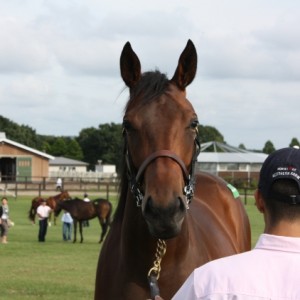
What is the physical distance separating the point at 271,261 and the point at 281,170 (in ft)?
0.96

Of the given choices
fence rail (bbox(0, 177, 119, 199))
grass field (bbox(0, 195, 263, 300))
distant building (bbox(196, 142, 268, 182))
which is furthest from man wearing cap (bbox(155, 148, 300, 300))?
distant building (bbox(196, 142, 268, 182))

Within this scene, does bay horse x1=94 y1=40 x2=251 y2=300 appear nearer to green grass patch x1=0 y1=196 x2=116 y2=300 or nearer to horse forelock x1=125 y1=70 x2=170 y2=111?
horse forelock x1=125 y1=70 x2=170 y2=111

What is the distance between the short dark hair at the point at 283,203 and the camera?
2502 mm

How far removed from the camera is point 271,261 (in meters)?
2.44

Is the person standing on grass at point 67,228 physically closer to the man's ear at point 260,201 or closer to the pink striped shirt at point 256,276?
the man's ear at point 260,201

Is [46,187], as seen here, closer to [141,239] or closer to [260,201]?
[141,239]

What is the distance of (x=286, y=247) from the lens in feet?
8.07

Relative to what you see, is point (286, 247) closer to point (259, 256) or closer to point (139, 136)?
point (259, 256)

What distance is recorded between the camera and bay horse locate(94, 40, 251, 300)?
13.6ft

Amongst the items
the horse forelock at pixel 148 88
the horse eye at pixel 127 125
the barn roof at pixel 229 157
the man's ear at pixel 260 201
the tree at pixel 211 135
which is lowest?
the man's ear at pixel 260 201

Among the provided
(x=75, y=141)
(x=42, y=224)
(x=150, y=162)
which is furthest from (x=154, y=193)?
(x=75, y=141)

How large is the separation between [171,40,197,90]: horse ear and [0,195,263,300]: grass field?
29.4 feet

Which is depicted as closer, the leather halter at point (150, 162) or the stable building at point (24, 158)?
the leather halter at point (150, 162)

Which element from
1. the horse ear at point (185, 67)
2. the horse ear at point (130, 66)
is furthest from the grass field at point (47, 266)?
the horse ear at point (185, 67)
